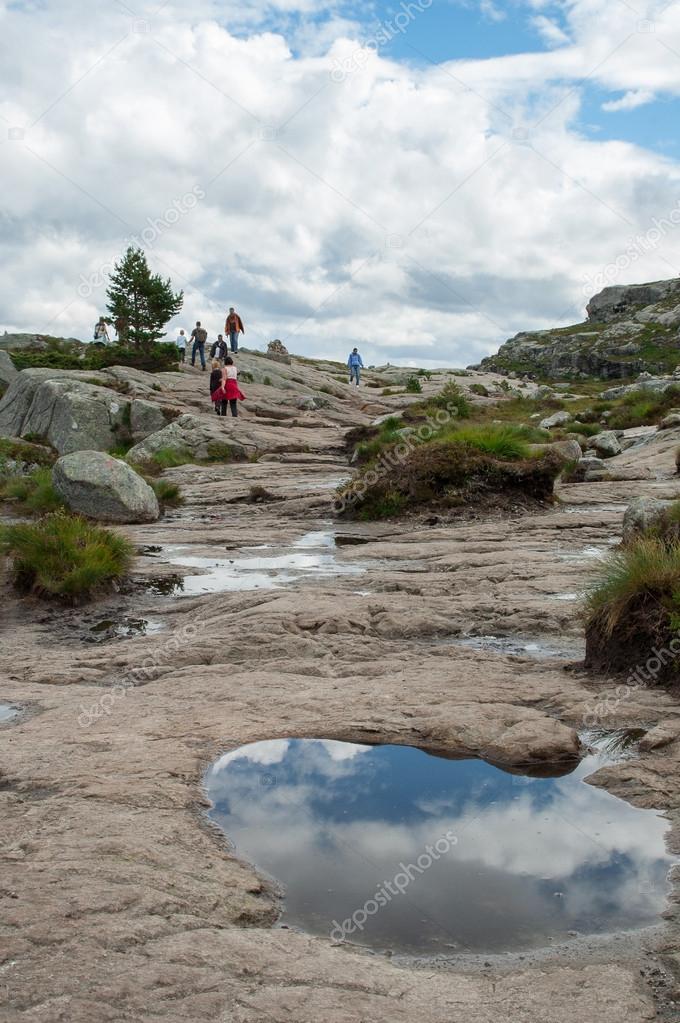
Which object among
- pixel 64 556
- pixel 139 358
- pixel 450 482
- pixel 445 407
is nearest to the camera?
pixel 64 556

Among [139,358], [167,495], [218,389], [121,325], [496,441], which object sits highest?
[121,325]

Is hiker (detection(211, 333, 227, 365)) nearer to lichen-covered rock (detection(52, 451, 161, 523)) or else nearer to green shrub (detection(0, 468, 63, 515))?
green shrub (detection(0, 468, 63, 515))

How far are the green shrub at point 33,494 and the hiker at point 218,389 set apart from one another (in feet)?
48.4

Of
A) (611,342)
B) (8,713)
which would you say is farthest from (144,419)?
(611,342)

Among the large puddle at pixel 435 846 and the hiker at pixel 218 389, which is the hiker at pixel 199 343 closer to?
the hiker at pixel 218 389

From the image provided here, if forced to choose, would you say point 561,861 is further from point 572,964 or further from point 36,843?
point 36,843

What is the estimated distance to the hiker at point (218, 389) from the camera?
118 ft

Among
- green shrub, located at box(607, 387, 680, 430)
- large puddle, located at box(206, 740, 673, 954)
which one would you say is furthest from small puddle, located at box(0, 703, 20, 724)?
green shrub, located at box(607, 387, 680, 430)

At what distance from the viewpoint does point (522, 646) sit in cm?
880

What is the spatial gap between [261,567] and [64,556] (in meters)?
2.77

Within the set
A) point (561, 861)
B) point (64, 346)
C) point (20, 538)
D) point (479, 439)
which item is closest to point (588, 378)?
point (64, 346)

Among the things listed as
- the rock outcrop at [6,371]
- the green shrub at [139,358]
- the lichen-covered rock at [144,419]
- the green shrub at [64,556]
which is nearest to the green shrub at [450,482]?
the green shrub at [64,556]

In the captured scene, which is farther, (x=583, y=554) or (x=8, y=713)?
(x=583, y=554)

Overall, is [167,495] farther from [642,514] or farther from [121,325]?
[121,325]
